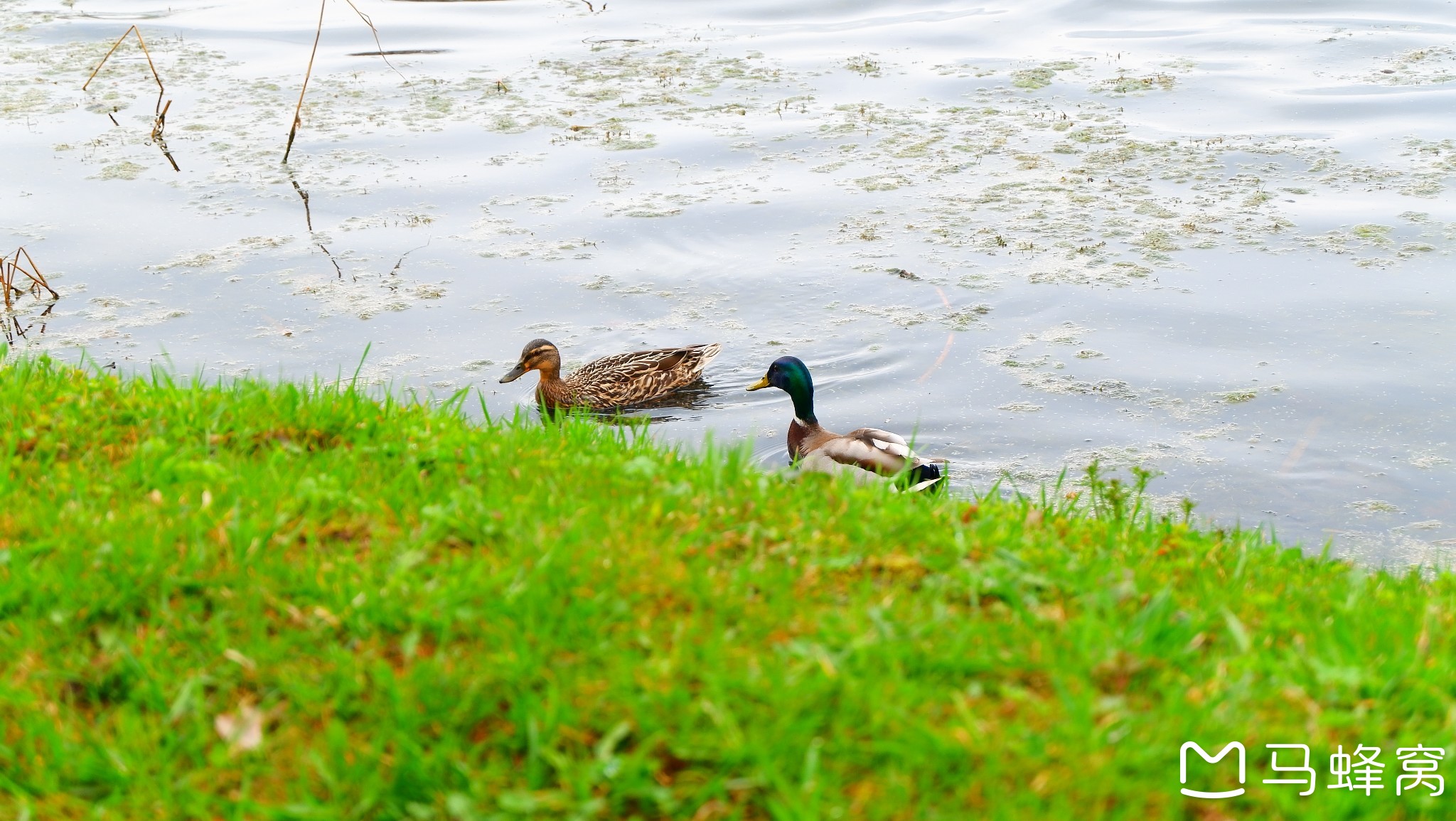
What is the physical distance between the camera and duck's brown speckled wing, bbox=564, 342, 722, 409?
360 inches

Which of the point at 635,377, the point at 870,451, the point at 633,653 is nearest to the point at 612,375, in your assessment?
the point at 635,377

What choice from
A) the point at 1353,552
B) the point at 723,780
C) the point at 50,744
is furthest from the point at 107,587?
the point at 1353,552

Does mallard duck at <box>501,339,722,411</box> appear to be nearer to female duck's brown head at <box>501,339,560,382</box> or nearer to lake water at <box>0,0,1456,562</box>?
female duck's brown head at <box>501,339,560,382</box>

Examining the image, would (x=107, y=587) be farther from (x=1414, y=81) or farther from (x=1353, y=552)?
(x=1414, y=81)

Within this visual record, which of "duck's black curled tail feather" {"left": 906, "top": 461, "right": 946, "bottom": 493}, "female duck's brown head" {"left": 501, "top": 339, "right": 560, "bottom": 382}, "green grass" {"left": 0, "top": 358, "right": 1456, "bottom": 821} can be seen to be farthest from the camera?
"female duck's brown head" {"left": 501, "top": 339, "right": 560, "bottom": 382}

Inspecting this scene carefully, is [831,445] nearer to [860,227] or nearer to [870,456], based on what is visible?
[870,456]

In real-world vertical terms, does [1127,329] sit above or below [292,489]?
below

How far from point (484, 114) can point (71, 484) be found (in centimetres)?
1041

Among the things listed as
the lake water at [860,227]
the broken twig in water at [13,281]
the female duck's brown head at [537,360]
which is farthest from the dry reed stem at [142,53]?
the female duck's brown head at [537,360]

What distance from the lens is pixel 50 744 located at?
311cm

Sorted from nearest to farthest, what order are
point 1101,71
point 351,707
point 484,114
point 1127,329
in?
1. point 351,707
2. point 1127,329
3. point 484,114
4. point 1101,71

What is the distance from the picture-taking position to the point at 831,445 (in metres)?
7.51

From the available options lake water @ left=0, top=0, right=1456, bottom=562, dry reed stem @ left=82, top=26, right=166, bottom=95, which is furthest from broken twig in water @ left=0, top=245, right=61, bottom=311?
dry reed stem @ left=82, top=26, right=166, bottom=95

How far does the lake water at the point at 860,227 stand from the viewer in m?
8.33
